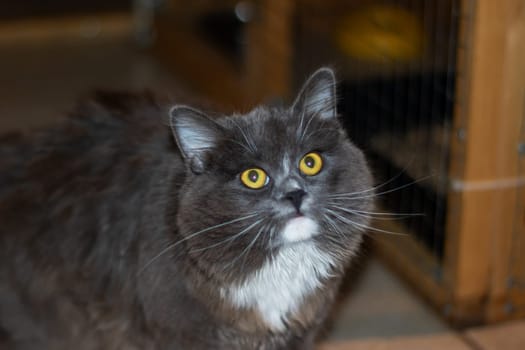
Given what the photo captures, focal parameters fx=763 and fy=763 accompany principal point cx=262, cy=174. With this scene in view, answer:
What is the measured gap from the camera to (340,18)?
3506mm

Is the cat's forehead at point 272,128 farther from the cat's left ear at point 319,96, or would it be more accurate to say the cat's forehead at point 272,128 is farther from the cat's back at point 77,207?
the cat's back at point 77,207

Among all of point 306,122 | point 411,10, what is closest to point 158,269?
point 306,122

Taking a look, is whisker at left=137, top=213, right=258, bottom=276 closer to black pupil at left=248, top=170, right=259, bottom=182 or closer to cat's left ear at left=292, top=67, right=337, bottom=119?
black pupil at left=248, top=170, right=259, bottom=182

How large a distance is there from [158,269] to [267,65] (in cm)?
161

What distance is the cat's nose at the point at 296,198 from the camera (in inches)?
58.6

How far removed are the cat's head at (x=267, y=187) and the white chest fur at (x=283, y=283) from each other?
1 centimetres

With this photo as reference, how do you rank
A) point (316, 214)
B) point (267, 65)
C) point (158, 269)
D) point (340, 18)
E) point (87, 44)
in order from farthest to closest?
point (87, 44), point (340, 18), point (267, 65), point (158, 269), point (316, 214)

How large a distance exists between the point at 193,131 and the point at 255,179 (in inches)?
6.7

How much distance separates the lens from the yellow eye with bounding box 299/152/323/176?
61.5 inches

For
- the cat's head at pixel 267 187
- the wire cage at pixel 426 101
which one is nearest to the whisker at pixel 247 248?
the cat's head at pixel 267 187

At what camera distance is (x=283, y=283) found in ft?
5.32

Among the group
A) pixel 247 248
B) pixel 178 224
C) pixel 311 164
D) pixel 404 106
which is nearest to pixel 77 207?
pixel 178 224

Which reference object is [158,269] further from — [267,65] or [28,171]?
[267,65]

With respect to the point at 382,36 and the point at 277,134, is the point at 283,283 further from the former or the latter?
the point at 382,36
